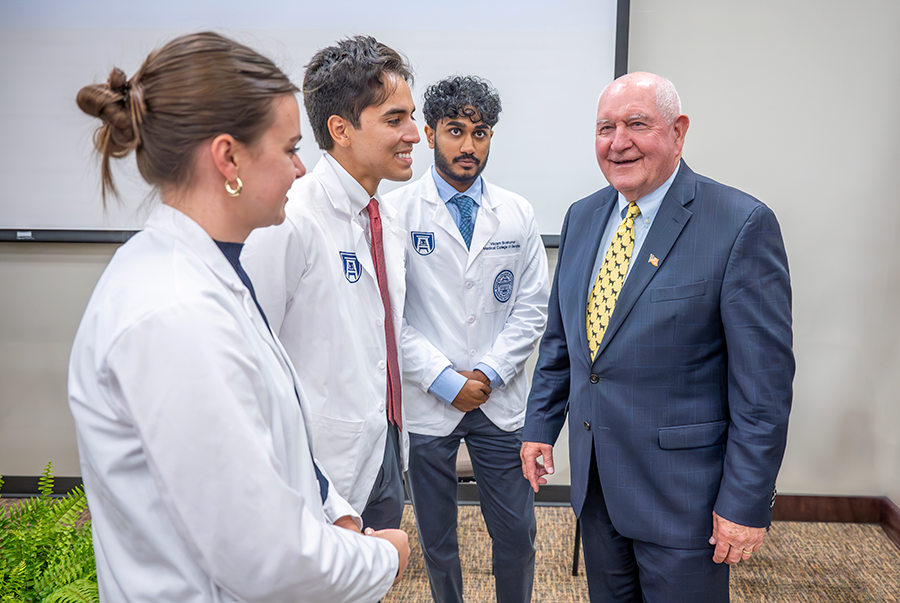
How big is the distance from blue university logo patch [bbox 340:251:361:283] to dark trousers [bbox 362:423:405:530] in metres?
0.40

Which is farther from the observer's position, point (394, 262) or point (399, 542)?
point (394, 262)

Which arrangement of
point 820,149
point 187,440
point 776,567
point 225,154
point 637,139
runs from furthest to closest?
point 820,149, point 776,567, point 637,139, point 225,154, point 187,440

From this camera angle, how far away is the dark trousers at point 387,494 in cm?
158

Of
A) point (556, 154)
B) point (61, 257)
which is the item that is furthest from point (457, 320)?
point (61, 257)

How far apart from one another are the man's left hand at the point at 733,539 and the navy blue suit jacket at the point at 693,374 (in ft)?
0.07

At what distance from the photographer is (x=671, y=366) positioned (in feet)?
4.50

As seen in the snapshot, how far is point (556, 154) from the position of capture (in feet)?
9.28

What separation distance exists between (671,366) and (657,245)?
27cm

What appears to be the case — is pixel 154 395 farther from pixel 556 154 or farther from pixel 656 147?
pixel 556 154

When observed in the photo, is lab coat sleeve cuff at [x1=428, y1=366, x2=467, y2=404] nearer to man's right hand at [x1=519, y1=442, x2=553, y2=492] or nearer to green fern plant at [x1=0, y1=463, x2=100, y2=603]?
man's right hand at [x1=519, y1=442, x2=553, y2=492]

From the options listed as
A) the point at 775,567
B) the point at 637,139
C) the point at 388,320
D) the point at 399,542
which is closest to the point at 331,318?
the point at 388,320

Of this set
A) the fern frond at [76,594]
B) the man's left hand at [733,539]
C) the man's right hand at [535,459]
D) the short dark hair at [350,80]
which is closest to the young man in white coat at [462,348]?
the man's right hand at [535,459]

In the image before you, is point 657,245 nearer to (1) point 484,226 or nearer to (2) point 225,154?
(1) point 484,226

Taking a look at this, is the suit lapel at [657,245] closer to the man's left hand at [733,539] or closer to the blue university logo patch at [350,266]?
the man's left hand at [733,539]
